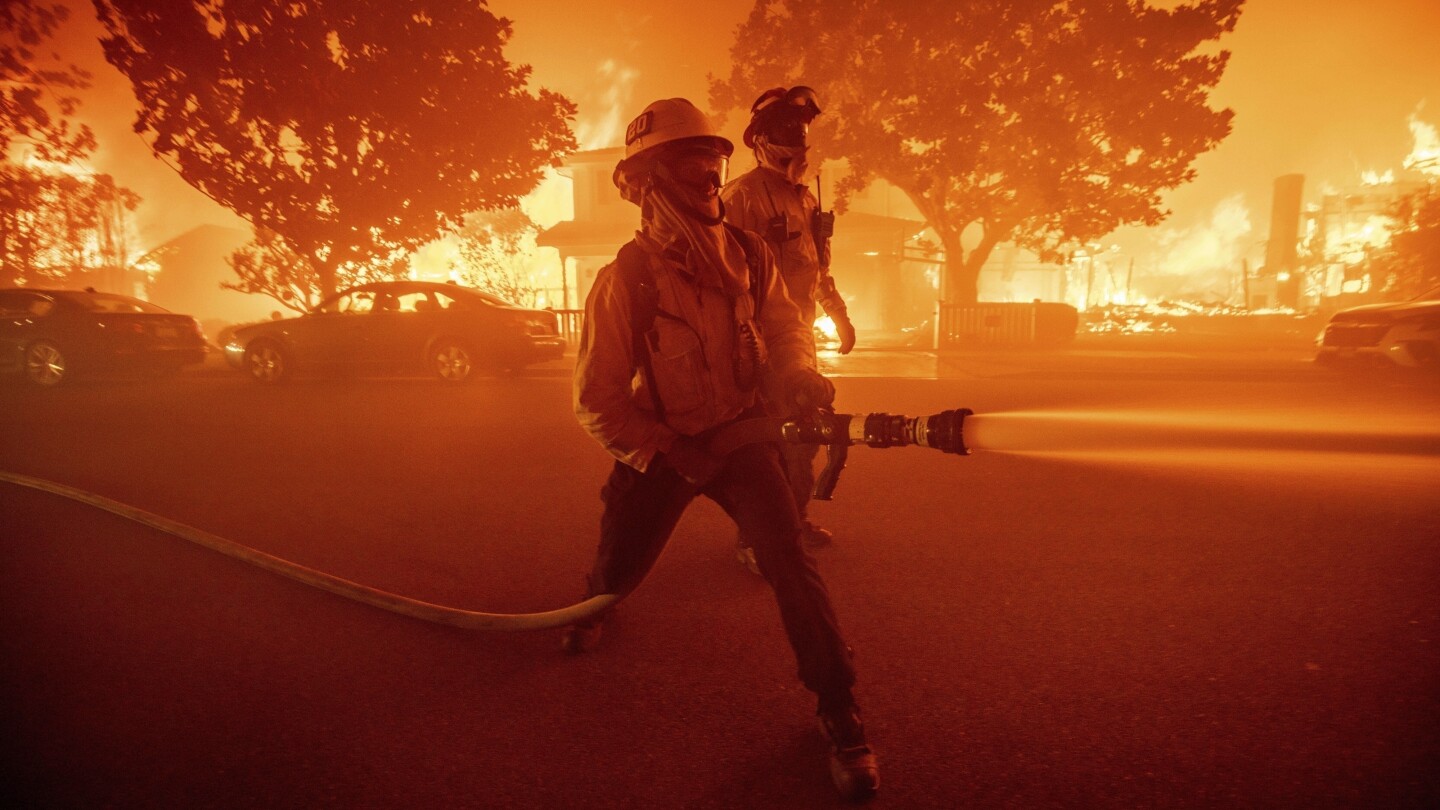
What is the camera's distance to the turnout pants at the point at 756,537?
215 centimetres

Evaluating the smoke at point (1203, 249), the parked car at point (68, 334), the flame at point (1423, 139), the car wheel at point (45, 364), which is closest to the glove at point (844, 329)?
the parked car at point (68, 334)

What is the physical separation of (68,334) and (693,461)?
555 inches

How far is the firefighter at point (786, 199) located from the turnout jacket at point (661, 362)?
3.32ft

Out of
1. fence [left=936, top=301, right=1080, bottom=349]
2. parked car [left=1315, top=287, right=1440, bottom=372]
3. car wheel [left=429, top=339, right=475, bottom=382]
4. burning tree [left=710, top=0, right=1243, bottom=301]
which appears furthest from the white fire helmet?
burning tree [left=710, top=0, right=1243, bottom=301]

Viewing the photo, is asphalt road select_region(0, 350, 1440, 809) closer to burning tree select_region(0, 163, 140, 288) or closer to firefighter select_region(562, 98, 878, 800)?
firefighter select_region(562, 98, 878, 800)

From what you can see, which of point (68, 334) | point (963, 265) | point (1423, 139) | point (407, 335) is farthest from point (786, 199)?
point (1423, 139)

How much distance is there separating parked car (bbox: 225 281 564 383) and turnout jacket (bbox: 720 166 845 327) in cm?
924

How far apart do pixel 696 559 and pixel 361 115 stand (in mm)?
17252

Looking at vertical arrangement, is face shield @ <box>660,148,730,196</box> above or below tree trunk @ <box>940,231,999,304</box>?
below

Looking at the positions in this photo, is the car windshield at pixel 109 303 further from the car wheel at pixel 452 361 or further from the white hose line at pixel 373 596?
the white hose line at pixel 373 596

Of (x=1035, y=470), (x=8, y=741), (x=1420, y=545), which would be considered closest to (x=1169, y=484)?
(x=1035, y=470)

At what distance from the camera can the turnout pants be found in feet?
7.06

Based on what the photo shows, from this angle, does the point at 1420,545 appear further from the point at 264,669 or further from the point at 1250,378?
the point at 1250,378

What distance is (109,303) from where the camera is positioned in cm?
1241
